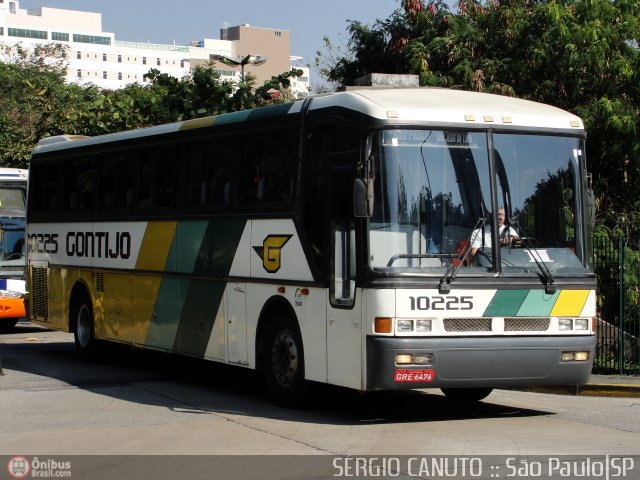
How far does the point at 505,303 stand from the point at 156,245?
236 inches

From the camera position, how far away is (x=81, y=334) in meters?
18.3

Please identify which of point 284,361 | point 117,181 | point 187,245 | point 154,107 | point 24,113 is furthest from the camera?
point 24,113

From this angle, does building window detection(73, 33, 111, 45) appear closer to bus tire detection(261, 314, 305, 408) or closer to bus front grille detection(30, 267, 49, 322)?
bus front grille detection(30, 267, 49, 322)

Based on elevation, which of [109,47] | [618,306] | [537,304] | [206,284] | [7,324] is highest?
[109,47]

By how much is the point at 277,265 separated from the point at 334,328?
1.43 m

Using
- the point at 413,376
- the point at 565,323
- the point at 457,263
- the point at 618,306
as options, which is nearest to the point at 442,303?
the point at 457,263

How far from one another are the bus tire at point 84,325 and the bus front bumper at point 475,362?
8113 millimetres

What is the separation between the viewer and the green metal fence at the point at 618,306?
1596 cm

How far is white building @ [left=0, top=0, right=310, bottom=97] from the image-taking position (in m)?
169

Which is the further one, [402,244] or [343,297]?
[343,297]

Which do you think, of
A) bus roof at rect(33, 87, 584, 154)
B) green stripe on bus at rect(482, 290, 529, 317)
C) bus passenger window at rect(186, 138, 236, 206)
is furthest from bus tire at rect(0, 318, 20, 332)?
green stripe on bus at rect(482, 290, 529, 317)

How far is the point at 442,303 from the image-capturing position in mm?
10945

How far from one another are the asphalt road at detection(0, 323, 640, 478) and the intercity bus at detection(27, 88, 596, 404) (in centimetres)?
51

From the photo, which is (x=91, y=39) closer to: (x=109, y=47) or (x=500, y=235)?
(x=109, y=47)
